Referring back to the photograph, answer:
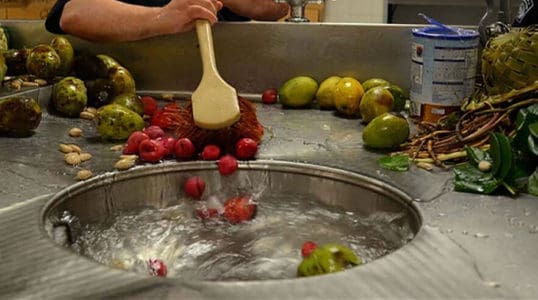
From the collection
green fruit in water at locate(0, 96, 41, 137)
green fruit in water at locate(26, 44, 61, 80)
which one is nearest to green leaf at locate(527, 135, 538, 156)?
green fruit in water at locate(0, 96, 41, 137)

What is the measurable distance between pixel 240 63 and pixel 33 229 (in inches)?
32.0

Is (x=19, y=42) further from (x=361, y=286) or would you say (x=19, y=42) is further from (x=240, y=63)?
(x=361, y=286)

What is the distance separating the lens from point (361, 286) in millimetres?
666

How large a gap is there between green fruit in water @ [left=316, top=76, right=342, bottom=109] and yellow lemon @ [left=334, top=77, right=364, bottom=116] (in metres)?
0.02

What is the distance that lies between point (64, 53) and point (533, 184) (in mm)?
993

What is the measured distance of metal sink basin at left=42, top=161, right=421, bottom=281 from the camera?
0.92m

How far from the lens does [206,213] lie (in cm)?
108

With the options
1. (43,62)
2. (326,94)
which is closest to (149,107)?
(43,62)

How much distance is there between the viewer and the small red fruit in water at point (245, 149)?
1113mm

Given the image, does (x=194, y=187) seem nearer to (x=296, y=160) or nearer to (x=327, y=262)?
(x=296, y=160)

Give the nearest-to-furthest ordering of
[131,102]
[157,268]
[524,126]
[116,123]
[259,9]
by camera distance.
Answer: [157,268]
[524,126]
[116,123]
[131,102]
[259,9]

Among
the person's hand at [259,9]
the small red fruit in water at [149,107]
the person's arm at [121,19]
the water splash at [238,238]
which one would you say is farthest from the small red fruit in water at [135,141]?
the person's hand at [259,9]

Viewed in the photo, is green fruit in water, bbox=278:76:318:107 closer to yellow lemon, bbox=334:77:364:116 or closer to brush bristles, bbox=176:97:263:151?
yellow lemon, bbox=334:77:364:116

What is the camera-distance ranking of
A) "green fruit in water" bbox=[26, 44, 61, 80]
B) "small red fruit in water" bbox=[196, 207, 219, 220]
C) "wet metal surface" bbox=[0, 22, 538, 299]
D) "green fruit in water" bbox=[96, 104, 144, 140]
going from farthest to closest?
"green fruit in water" bbox=[26, 44, 61, 80], "green fruit in water" bbox=[96, 104, 144, 140], "small red fruit in water" bbox=[196, 207, 219, 220], "wet metal surface" bbox=[0, 22, 538, 299]
